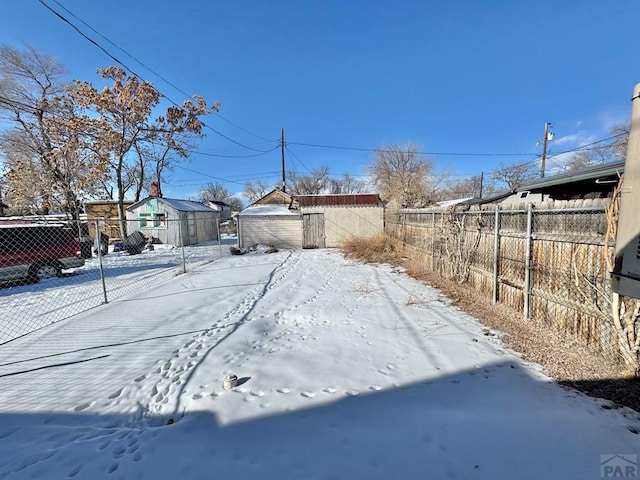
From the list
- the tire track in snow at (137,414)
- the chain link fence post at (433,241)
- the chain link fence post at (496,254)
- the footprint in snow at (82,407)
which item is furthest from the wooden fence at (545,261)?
the footprint in snow at (82,407)

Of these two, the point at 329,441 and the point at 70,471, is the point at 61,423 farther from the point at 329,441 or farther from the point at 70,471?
the point at 329,441

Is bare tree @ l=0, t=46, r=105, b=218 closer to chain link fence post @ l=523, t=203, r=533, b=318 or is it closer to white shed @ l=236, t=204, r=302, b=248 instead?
white shed @ l=236, t=204, r=302, b=248

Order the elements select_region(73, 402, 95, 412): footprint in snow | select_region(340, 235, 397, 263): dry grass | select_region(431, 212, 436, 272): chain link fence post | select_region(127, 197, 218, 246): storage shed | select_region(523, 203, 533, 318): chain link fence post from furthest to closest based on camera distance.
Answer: select_region(127, 197, 218, 246): storage shed, select_region(340, 235, 397, 263): dry grass, select_region(431, 212, 436, 272): chain link fence post, select_region(523, 203, 533, 318): chain link fence post, select_region(73, 402, 95, 412): footprint in snow

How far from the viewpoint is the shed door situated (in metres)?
16.0

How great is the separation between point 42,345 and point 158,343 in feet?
5.57

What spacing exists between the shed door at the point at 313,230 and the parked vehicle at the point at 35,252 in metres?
10.1

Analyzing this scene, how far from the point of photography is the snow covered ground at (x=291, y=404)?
1.80 meters

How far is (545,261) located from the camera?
13.0 ft

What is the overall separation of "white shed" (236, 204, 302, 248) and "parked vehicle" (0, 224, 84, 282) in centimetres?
787

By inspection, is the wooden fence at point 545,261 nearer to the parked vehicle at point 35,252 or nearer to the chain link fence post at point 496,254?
the chain link fence post at point 496,254

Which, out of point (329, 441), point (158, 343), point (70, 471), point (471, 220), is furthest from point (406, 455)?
point (471, 220)

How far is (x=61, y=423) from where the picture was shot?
232 cm

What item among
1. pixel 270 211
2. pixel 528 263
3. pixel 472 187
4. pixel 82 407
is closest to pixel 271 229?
pixel 270 211

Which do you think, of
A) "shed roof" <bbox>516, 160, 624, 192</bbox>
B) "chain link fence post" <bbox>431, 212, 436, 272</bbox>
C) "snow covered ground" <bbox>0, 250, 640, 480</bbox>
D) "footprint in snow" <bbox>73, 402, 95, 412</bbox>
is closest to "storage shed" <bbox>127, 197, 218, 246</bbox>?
"snow covered ground" <bbox>0, 250, 640, 480</bbox>
